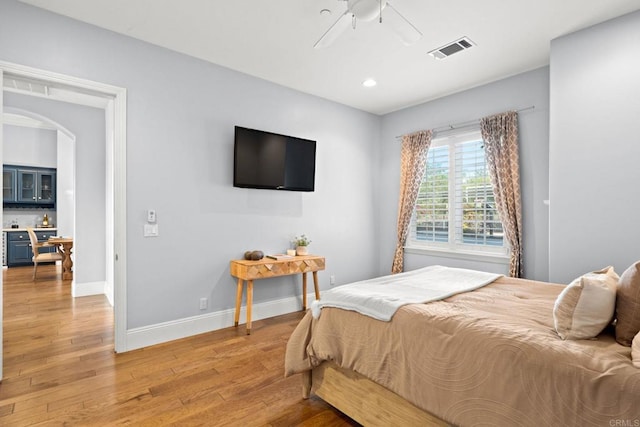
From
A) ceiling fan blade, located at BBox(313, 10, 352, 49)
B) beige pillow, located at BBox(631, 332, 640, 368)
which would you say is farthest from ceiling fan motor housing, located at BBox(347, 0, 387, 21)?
beige pillow, located at BBox(631, 332, 640, 368)

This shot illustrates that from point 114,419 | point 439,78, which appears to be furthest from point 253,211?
point 439,78

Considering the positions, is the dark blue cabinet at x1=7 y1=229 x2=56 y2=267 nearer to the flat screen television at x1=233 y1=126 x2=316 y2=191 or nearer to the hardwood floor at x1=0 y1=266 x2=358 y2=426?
the hardwood floor at x1=0 y1=266 x2=358 y2=426

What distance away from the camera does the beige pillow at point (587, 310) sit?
1.38 metres

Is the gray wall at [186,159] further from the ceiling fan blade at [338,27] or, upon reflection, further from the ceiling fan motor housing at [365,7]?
the ceiling fan motor housing at [365,7]

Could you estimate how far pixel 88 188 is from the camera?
516cm

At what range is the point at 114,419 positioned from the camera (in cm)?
200

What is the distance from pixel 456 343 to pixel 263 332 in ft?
8.04

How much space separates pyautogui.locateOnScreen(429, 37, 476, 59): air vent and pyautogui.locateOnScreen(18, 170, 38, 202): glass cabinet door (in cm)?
891

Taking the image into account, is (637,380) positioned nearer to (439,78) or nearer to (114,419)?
(114,419)

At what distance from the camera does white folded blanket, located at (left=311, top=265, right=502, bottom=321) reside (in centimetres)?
184

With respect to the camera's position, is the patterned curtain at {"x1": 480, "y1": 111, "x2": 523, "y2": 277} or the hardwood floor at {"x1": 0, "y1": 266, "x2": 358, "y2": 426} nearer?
the hardwood floor at {"x1": 0, "y1": 266, "x2": 358, "y2": 426}

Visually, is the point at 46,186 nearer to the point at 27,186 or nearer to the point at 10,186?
the point at 27,186

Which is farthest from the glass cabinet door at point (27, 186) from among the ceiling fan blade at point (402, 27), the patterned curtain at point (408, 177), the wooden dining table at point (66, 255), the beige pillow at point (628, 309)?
the beige pillow at point (628, 309)

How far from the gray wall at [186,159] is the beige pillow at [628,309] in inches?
128
